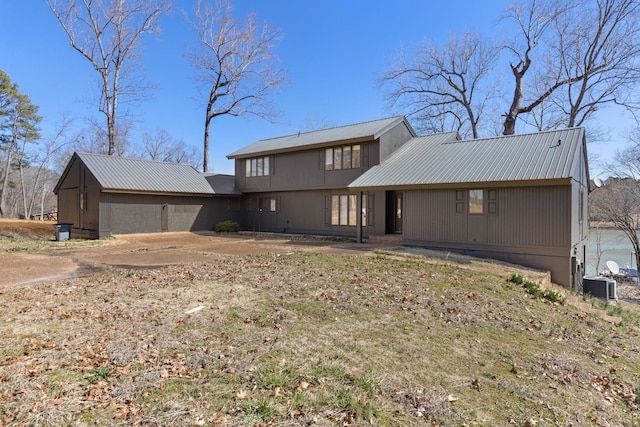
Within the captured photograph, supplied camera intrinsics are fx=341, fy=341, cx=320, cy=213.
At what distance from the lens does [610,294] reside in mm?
12164

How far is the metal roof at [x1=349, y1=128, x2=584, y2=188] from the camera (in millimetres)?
11220

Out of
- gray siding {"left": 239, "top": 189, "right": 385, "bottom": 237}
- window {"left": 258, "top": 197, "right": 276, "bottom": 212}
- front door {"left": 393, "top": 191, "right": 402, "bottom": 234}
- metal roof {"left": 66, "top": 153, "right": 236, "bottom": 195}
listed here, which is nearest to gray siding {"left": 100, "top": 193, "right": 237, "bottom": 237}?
metal roof {"left": 66, "top": 153, "right": 236, "bottom": 195}

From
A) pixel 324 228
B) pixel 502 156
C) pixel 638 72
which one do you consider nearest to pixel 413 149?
pixel 502 156

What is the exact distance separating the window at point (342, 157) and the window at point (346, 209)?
1.56 m

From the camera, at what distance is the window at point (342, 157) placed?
1747 centimetres

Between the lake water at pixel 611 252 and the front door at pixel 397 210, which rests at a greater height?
the front door at pixel 397 210

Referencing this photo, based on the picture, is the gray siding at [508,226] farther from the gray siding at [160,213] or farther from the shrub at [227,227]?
the gray siding at [160,213]

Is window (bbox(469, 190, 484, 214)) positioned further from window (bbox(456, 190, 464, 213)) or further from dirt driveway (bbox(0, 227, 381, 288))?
dirt driveway (bbox(0, 227, 381, 288))

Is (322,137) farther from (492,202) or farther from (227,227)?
(492,202)

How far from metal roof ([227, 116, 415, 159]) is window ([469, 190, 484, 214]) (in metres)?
5.68

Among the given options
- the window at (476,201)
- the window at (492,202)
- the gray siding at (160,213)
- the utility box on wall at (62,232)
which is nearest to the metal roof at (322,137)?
the gray siding at (160,213)

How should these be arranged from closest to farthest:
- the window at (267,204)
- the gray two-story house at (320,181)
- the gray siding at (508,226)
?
the gray siding at (508,226), the gray two-story house at (320,181), the window at (267,204)

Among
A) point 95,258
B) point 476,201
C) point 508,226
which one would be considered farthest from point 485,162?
point 95,258

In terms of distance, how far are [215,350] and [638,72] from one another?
89.0 ft
